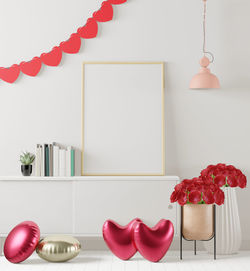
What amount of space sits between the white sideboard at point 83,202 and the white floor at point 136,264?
0.85 ft

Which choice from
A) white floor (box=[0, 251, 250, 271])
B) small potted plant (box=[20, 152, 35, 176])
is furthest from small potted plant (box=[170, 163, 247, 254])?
small potted plant (box=[20, 152, 35, 176])

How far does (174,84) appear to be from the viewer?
154 inches

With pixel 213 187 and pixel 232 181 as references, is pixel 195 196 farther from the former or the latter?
pixel 232 181

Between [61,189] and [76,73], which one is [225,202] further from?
[76,73]

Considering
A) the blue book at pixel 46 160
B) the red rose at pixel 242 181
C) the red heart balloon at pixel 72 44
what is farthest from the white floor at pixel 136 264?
the red heart balloon at pixel 72 44

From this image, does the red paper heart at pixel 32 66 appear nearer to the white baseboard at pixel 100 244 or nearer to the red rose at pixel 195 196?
the white baseboard at pixel 100 244

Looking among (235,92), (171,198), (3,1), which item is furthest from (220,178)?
(3,1)

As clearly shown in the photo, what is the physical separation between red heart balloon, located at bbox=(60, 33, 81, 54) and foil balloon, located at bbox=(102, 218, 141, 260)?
1.47 m

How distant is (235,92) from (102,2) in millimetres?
1326

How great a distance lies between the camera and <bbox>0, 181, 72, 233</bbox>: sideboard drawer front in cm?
365

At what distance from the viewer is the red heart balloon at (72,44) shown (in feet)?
12.8

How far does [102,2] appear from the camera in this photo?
3926mm

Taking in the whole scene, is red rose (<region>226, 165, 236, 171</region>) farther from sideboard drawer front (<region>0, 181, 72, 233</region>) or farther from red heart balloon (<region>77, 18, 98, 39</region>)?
red heart balloon (<region>77, 18, 98, 39</region>)

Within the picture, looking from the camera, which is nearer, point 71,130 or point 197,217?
point 197,217
